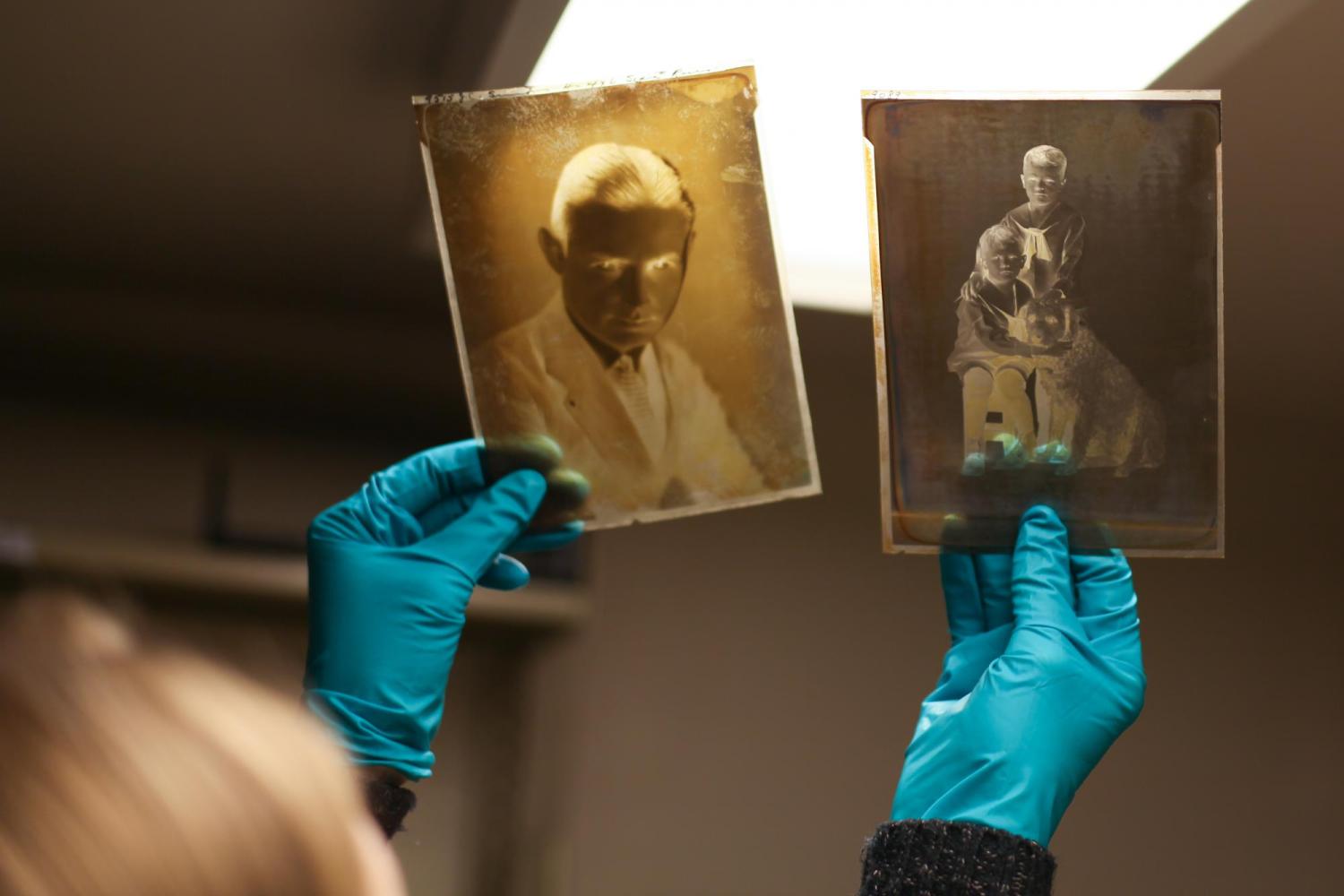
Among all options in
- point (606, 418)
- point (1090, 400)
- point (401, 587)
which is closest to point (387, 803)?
point (401, 587)

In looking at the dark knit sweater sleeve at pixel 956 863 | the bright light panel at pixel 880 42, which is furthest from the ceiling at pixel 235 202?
the dark knit sweater sleeve at pixel 956 863

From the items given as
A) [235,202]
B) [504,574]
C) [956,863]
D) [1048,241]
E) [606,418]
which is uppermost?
[235,202]

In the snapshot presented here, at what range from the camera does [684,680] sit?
1.89 metres

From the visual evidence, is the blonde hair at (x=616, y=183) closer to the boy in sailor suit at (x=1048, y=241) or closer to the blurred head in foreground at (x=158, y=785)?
the boy in sailor suit at (x=1048, y=241)

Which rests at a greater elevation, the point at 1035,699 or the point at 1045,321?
the point at 1045,321

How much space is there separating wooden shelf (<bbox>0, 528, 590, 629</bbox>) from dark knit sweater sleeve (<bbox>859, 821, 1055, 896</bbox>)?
1148mm

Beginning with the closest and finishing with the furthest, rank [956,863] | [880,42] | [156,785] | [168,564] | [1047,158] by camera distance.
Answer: [156,785] → [956,863] → [1047,158] → [880,42] → [168,564]

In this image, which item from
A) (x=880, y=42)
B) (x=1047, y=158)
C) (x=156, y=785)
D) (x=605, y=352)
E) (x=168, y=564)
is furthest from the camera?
(x=168, y=564)

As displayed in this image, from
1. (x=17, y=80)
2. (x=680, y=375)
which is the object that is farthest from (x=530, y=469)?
(x=17, y=80)

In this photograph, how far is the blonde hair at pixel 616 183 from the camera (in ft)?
2.81

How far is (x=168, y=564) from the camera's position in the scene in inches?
68.8

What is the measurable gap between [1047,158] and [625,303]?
1.00ft

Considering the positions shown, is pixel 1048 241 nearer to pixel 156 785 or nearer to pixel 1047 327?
pixel 1047 327

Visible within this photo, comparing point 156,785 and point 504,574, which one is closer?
point 156,785
